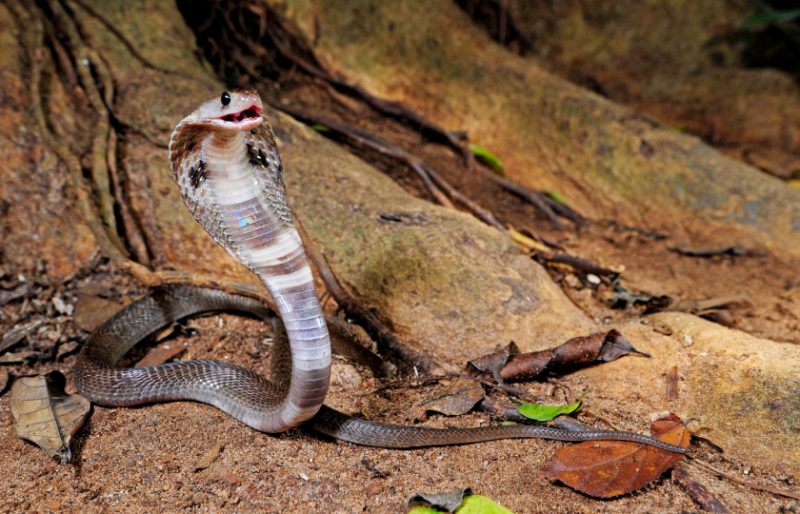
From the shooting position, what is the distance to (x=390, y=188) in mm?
4176

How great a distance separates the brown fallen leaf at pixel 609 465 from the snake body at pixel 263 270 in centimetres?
4

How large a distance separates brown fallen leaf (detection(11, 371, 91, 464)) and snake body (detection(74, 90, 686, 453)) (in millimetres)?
114

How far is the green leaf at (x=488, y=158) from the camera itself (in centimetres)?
534

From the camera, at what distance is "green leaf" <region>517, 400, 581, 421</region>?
2.89m

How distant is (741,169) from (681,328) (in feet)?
7.53

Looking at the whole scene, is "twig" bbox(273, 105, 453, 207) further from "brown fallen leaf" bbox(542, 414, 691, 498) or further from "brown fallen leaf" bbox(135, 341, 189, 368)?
"brown fallen leaf" bbox(542, 414, 691, 498)

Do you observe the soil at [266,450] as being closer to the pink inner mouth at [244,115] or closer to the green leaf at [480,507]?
the green leaf at [480,507]

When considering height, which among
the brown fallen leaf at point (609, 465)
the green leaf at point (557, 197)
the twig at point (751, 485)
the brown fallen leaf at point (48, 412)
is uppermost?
the brown fallen leaf at point (609, 465)

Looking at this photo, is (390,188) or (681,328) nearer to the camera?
(681,328)

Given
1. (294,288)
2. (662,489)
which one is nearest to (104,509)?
(294,288)

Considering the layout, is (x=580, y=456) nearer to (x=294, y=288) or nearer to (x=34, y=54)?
(x=294, y=288)

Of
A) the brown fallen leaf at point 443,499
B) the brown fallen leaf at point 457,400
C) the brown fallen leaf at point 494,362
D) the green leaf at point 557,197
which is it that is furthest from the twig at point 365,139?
the brown fallen leaf at point 443,499

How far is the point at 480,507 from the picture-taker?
7.62ft

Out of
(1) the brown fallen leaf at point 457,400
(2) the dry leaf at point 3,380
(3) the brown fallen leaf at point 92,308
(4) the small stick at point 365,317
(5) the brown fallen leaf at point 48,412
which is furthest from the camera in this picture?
(3) the brown fallen leaf at point 92,308
